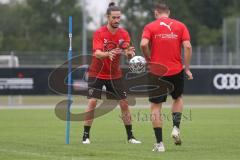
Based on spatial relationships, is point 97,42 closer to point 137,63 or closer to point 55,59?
point 137,63

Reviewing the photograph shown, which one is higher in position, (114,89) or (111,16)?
(111,16)

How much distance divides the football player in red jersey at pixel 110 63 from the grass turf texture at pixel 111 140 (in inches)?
24.5

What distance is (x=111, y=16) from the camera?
12992 mm

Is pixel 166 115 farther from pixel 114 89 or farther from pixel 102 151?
pixel 102 151

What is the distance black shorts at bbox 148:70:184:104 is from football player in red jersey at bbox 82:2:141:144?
994 mm

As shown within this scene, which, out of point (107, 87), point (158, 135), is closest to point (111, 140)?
point (107, 87)

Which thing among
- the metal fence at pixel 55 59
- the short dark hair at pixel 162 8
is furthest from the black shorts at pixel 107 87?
the metal fence at pixel 55 59

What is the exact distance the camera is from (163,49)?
39.0ft

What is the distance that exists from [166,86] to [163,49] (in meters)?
0.66

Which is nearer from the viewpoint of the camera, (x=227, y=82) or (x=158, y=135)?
(x=158, y=135)

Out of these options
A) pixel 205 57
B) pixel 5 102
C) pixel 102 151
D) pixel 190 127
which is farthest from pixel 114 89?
pixel 205 57

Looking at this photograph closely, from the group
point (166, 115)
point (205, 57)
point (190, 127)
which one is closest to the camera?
point (190, 127)

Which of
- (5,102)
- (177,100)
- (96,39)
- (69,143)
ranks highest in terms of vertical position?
(96,39)

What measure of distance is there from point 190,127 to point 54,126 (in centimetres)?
309
